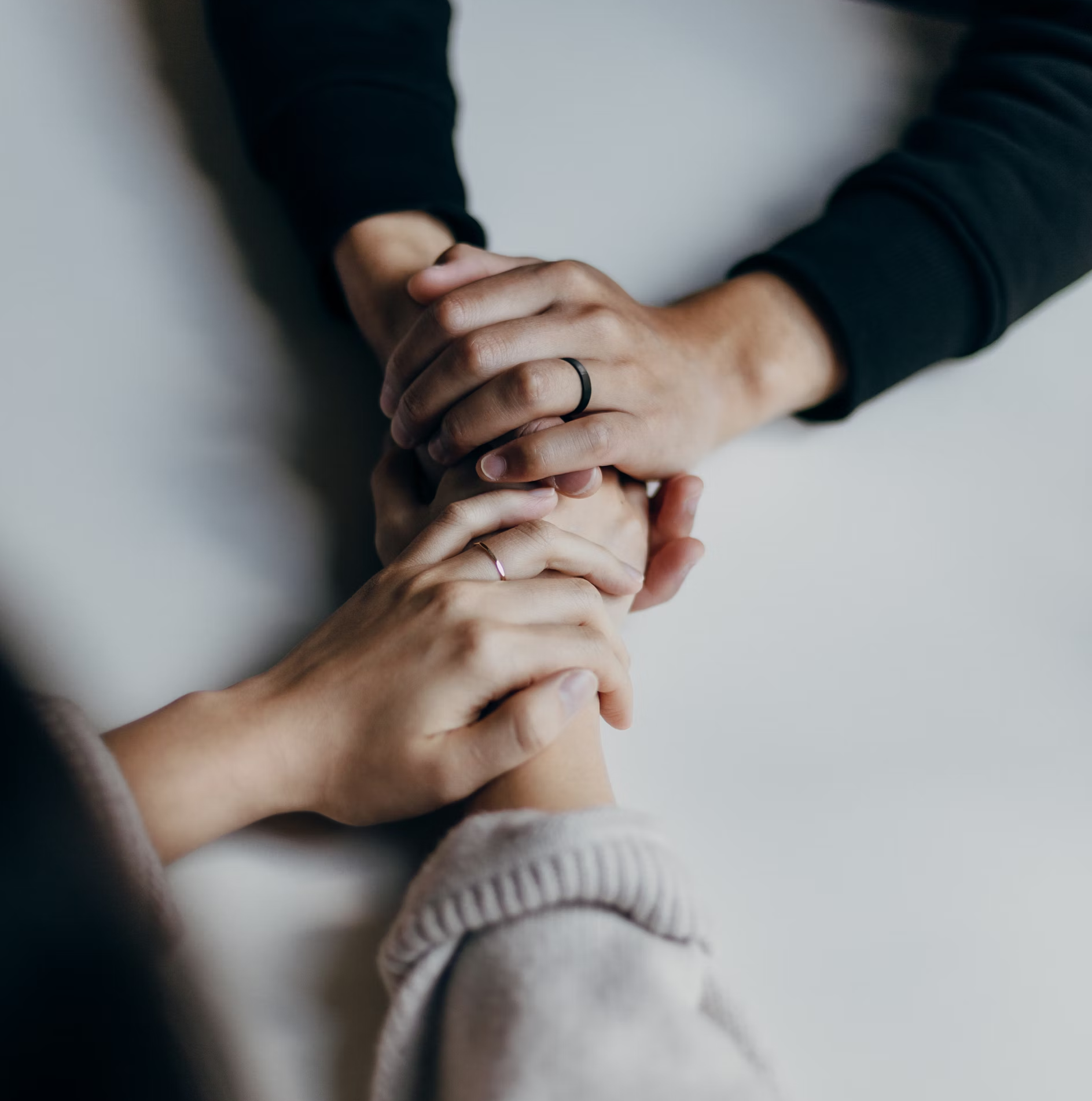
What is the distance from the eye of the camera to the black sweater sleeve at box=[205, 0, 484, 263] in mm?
880

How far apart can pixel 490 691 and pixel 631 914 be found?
165mm

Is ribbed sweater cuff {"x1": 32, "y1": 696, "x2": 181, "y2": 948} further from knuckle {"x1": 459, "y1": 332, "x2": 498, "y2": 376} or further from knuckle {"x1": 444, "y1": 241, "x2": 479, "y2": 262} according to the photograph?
knuckle {"x1": 444, "y1": 241, "x2": 479, "y2": 262}

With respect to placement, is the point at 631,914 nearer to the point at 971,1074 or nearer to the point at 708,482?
the point at 971,1074

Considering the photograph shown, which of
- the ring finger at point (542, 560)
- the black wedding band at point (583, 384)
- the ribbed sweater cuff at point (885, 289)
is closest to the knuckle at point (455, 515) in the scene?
the ring finger at point (542, 560)

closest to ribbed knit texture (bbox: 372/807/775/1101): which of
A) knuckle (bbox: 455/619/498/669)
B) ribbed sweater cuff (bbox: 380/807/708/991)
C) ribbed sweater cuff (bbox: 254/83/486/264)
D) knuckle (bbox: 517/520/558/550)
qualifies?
ribbed sweater cuff (bbox: 380/807/708/991)

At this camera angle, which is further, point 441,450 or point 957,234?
point 957,234

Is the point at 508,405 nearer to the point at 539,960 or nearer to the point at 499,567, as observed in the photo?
the point at 499,567

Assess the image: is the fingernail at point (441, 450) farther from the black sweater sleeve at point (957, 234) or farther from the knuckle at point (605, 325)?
the black sweater sleeve at point (957, 234)

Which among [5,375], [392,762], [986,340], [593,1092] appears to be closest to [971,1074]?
[593,1092]

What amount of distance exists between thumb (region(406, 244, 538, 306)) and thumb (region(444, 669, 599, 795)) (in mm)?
335

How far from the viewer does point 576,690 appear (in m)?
0.61

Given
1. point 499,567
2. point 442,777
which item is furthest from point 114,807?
point 499,567

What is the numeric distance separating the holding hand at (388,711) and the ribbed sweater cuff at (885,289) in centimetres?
37

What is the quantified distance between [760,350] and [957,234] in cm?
22
